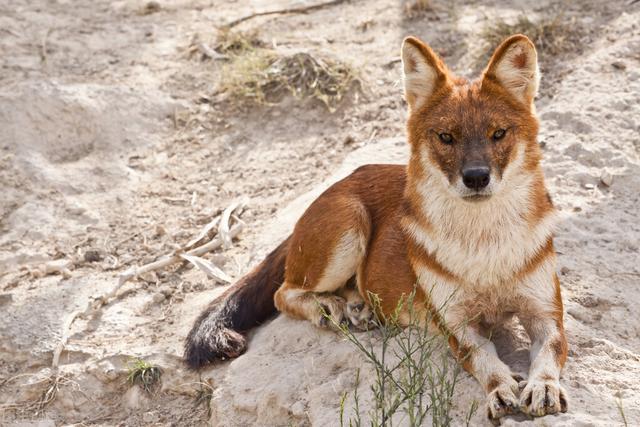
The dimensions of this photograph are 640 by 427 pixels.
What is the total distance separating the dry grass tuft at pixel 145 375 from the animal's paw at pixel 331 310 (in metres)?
1.10

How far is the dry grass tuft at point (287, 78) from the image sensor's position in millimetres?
8625

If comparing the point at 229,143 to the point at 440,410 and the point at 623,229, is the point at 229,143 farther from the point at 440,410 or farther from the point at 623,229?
the point at 440,410

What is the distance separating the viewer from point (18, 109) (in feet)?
27.6

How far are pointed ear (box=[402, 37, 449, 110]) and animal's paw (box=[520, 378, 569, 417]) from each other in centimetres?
175

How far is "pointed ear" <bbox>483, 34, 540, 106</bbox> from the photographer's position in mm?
5070

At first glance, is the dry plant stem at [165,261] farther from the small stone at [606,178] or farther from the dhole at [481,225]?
the small stone at [606,178]

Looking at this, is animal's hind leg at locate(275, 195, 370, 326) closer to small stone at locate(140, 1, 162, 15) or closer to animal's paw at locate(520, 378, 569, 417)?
animal's paw at locate(520, 378, 569, 417)

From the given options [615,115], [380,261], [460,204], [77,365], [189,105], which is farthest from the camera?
[189,105]

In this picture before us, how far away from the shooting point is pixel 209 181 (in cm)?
822

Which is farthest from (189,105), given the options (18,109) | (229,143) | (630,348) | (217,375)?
(630,348)

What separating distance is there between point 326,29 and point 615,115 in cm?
357

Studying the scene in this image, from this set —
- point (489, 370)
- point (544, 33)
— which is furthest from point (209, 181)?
point (489, 370)

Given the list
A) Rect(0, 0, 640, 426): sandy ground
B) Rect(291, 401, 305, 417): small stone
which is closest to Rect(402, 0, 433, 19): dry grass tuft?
Rect(0, 0, 640, 426): sandy ground

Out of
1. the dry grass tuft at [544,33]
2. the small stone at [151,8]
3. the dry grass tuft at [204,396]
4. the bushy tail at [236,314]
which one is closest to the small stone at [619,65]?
the dry grass tuft at [544,33]
